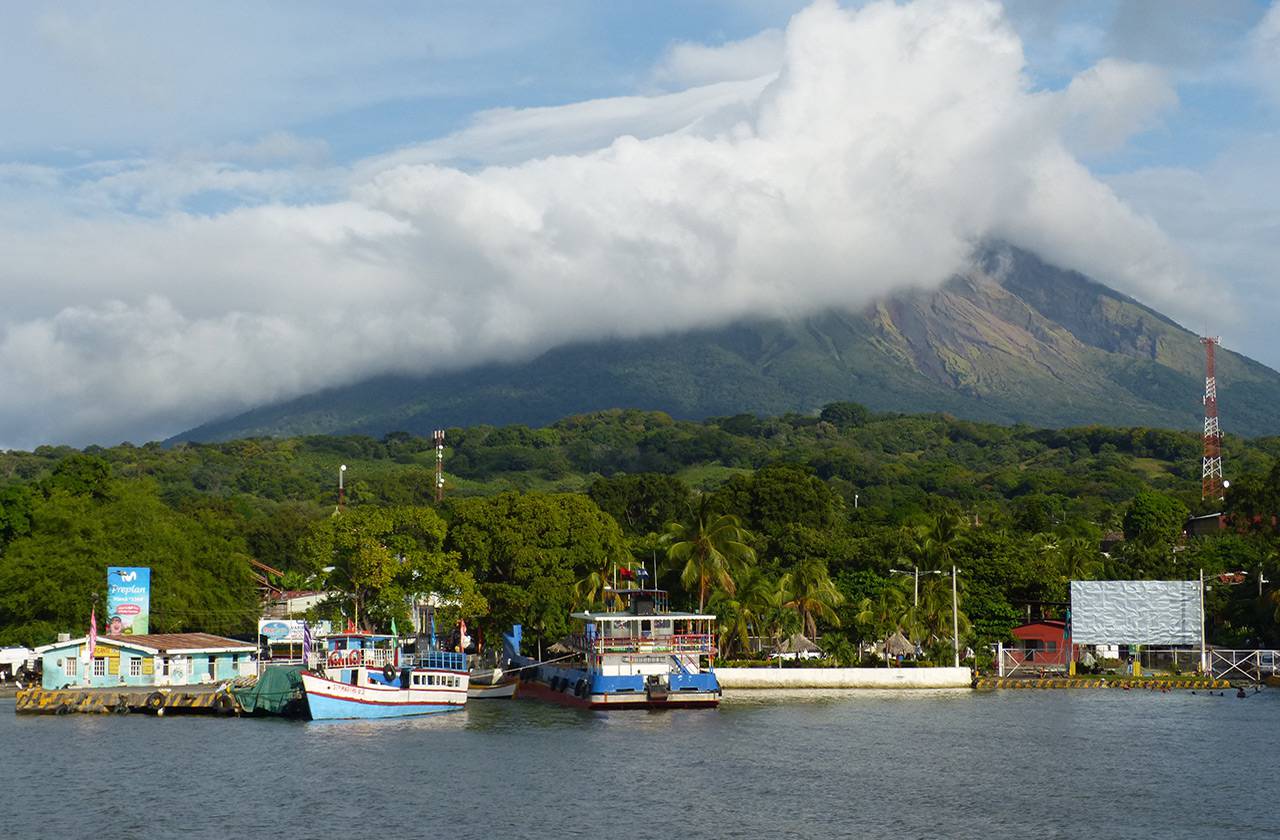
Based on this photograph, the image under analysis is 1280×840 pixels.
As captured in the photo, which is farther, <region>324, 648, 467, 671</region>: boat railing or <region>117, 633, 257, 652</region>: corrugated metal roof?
<region>117, 633, 257, 652</region>: corrugated metal roof

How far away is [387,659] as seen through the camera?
271ft

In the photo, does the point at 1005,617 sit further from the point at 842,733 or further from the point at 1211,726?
the point at 842,733

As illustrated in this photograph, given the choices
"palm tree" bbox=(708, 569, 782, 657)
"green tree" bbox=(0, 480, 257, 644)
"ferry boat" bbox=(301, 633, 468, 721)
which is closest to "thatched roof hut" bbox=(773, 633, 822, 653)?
"palm tree" bbox=(708, 569, 782, 657)

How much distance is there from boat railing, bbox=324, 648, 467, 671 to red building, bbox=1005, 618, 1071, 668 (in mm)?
39042

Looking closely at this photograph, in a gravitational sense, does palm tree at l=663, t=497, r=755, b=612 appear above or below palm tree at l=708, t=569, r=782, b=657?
above

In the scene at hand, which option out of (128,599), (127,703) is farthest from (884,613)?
(128,599)

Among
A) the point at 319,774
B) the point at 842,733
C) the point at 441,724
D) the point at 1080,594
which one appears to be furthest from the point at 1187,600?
the point at 319,774

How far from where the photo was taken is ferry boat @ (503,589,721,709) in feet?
255

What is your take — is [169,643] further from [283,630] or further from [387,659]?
[387,659]

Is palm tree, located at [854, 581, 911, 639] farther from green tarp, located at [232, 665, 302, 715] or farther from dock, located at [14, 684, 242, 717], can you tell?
dock, located at [14, 684, 242, 717]

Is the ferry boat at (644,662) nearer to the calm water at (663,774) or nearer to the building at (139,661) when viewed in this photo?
the calm water at (663,774)

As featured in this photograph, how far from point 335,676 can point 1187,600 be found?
5682cm

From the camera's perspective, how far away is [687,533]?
4109 inches

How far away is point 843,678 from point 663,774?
3490 centimetres
